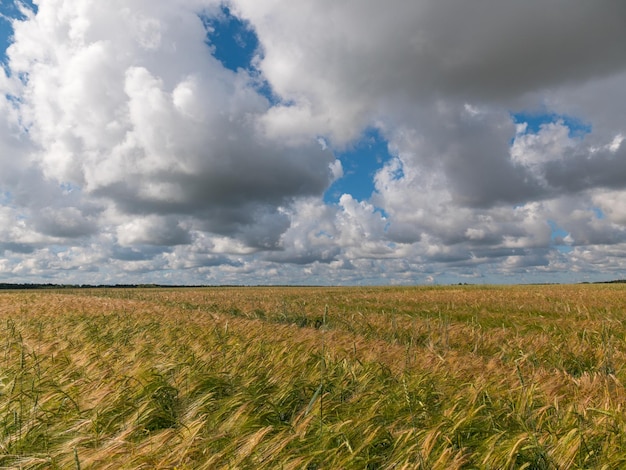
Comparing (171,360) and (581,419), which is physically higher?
(171,360)

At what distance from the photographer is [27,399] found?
3.88 m

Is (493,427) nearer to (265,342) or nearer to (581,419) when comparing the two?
(581,419)

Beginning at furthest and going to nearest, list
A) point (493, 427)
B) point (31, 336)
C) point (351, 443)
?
point (31, 336), point (493, 427), point (351, 443)

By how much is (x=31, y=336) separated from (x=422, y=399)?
750 cm

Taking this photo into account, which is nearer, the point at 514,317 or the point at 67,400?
the point at 67,400

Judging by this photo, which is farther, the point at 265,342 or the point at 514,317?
the point at 514,317

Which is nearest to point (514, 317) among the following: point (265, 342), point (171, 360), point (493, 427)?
point (265, 342)

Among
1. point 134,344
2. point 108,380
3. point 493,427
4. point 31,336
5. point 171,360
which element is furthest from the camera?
point 31,336

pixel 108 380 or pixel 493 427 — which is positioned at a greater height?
pixel 108 380

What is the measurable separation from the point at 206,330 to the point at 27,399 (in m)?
4.12

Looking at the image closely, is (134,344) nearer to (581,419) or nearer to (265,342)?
(265,342)

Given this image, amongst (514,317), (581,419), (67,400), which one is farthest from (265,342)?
(514,317)

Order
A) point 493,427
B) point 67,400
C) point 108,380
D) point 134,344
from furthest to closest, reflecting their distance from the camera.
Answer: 1. point 134,344
2. point 108,380
3. point 67,400
4. point 493,427

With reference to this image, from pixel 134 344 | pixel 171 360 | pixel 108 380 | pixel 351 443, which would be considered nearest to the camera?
pixel 351 443
